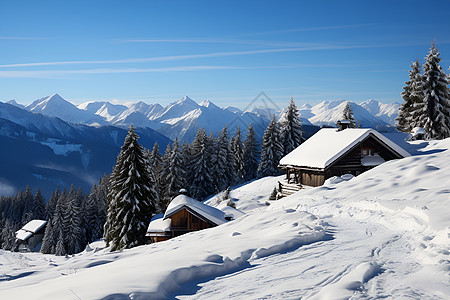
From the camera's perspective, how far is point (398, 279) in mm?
4957

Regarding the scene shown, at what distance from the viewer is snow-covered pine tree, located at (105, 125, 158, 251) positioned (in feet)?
97.7

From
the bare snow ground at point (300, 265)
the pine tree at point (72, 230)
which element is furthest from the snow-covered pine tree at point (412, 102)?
the pine tree at point (72, 230)

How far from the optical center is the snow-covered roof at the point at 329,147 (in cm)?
2588

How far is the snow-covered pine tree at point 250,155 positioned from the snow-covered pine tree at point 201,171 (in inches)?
356

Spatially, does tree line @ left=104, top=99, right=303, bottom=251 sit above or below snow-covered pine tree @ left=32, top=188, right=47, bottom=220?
above

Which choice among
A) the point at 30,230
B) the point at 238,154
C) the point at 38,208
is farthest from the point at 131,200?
the point at 38,208

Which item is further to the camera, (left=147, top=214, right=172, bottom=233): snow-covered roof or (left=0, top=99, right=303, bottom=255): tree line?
(left=0, top=99, right=303, bottom=255): tree line

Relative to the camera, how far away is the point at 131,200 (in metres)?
30.0

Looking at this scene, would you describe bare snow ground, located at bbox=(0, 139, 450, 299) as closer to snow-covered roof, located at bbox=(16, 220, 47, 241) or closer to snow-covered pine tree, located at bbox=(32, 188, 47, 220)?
snow-covered roof, located at bbox=(16, 220, 47, 241)

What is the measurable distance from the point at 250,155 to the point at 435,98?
33.0 meters

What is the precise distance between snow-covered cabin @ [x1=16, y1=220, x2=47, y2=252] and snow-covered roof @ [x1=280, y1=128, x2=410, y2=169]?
256 feet

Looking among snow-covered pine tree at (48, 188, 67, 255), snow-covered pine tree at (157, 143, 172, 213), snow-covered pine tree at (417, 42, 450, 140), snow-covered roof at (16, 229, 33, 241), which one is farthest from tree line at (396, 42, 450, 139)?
snow-covered roof at (16, 229, 33, 241)

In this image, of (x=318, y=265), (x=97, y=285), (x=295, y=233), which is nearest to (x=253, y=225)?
(x=295, y=233)

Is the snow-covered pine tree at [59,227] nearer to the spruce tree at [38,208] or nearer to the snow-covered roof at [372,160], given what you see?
the spruce tree at [38,208]
